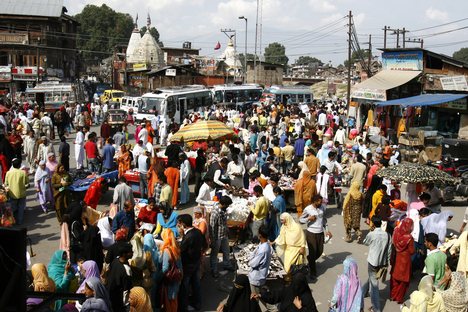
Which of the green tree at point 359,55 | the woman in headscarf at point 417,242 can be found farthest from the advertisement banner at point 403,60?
the woman in headscarf at point 417,242

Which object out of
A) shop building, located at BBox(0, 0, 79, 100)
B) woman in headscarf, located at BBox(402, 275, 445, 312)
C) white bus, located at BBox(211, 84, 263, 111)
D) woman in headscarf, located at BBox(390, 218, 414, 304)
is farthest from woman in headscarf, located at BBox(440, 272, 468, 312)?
shop building, located at BBox(0, 0, 79, 100)

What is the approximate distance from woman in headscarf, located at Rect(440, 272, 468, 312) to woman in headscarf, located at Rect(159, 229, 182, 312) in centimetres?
358

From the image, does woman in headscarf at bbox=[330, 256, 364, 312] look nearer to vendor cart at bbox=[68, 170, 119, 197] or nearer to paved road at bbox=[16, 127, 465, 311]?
paved road at bbox=[16, 127, 465, 311]

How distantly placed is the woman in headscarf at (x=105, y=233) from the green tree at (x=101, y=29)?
9467cm

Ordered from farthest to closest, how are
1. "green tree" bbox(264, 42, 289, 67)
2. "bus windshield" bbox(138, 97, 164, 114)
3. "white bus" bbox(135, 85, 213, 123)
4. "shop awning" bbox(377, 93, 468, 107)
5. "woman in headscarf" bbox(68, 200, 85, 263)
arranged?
1. "green tree" bbox(264, 42, 289, 67)
2. "bus windshield" bbox(138, 97, 164, 114)
3. "white bus" bbox(135, 85, 213, 123)
4. "shop awning" bbox(377, 93, 468, 107)
5. "woman in headscarf" bbox(68, 200, 85, 263)

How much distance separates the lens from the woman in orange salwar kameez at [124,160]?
13.4m

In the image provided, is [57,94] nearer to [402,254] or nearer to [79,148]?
[79,148]

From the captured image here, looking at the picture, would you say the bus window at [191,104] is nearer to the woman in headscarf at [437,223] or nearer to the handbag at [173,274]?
the woman in headscarf at [437,223]

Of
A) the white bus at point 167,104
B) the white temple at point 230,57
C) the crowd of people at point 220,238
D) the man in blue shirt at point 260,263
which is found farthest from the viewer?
the white temple at point 230,57

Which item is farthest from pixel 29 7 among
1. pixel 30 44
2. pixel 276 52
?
pixel 276 52

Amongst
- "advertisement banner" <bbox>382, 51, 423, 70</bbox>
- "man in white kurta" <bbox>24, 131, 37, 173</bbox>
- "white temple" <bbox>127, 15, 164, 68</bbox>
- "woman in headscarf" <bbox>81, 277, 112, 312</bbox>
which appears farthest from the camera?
"white temple" <bbox>127, 15, 164, 68</bbox>

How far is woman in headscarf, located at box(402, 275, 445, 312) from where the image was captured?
6.18 m

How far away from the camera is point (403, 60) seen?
2559cm

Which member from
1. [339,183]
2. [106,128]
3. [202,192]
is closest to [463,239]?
[202,192]
